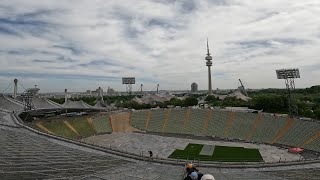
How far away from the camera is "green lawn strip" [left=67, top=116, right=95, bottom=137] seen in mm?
50625

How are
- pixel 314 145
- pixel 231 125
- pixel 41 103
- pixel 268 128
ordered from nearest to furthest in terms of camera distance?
1. pixel 314 145
2. pixel 268 128
3. pixel 231 125
4. pixel 41 103

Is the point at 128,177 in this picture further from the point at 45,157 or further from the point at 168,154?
the point at 168,154

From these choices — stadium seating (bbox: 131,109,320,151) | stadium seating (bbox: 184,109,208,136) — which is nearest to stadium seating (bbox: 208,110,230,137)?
stadium seating (bbox: 131,109,320,151)

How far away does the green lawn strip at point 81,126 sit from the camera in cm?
5062

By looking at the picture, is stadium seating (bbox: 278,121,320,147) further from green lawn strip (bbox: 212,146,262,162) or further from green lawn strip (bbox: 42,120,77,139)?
green lawn strip (bbox: 42,120,77,139)

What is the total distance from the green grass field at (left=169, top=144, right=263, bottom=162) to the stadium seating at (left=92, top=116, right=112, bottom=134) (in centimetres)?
1656

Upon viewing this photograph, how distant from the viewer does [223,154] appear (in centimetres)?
→ 4003

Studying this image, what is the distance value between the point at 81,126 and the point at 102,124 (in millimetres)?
4570

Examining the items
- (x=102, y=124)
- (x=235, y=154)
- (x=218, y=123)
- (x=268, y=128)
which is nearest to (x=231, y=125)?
(x=218, y=123)

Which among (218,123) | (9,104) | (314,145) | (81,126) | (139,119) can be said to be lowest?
(314,145)

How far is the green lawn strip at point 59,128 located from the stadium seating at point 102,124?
17.2ft

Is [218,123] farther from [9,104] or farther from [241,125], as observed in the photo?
[9,104]

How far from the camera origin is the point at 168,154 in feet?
129

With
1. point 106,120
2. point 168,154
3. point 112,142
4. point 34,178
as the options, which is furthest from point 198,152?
point 34,178
